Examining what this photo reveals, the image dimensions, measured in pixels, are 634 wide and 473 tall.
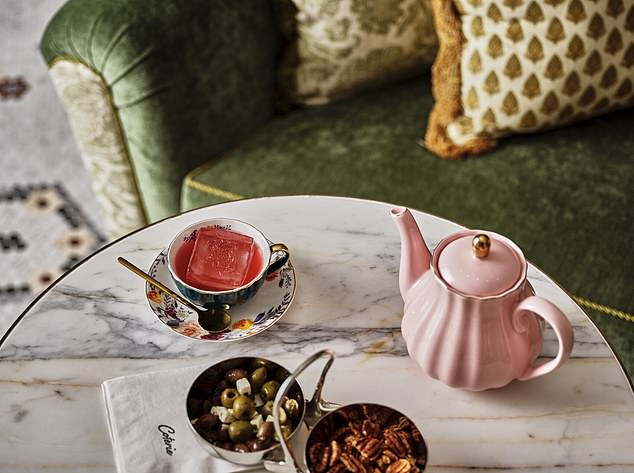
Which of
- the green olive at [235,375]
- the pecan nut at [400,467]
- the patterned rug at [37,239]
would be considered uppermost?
the green olive at [235,375]

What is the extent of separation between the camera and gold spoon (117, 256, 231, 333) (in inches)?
38.0

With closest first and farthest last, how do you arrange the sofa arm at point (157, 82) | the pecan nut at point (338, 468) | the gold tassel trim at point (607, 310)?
the pecan nut at point (338, 468) → the gold tassel trim at point (607, 310) → the sofa arm at point (157, 82)

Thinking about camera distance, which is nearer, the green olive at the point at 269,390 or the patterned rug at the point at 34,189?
the green olive at the point at 269,390

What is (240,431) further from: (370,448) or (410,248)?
(410,248)

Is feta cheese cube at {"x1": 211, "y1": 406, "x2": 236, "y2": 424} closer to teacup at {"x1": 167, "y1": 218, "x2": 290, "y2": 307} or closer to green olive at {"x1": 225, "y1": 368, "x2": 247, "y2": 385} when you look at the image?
green olive at {"x1": 225, "y1": 368, "x2": 247, "y2": 385}

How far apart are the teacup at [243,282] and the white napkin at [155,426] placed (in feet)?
0.27

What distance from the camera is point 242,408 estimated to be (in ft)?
2.69

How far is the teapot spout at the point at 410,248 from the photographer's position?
88 centimetres

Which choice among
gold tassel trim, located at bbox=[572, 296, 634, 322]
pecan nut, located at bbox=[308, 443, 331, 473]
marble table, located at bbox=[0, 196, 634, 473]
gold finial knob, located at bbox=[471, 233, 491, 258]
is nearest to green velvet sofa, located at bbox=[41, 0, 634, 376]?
gold tassel trim, located at bbox=[572, 296, 634, 322]

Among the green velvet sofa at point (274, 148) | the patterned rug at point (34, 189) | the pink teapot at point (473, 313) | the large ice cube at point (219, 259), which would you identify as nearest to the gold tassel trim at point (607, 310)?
the green velvet sofa at point (274, 148)

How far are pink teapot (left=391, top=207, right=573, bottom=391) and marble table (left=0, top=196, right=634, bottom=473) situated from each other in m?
0.04

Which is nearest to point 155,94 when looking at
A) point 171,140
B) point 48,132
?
point 171,140

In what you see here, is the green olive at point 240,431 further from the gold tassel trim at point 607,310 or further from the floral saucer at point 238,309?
the gold tassel trim at point 607,310

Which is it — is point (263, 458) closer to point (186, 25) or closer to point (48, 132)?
point (186, 25)
